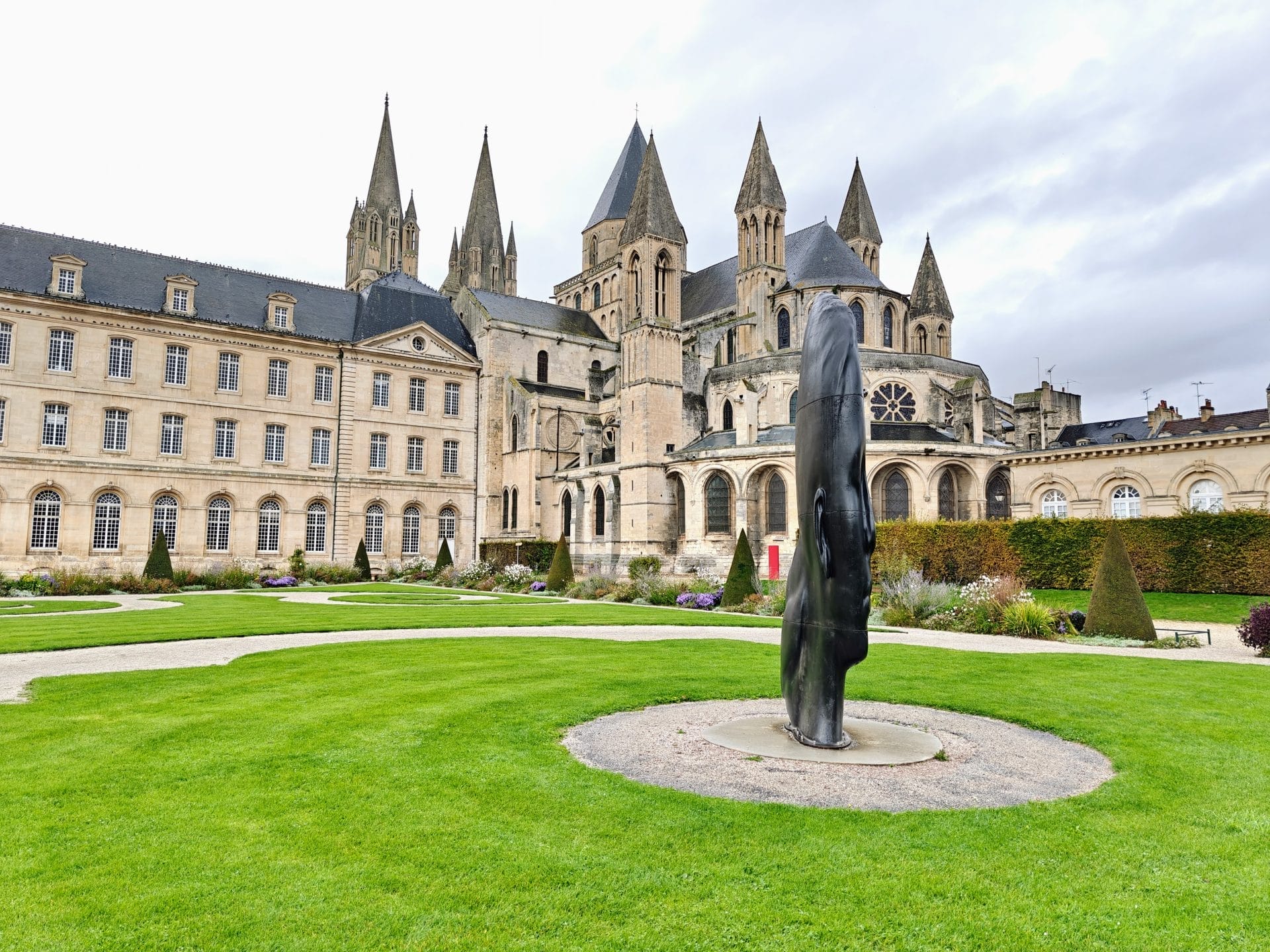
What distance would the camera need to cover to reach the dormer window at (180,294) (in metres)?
36.0

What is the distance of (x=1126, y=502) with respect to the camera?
3122 cm

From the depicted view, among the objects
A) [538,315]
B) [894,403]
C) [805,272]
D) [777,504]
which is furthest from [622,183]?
[777,504]

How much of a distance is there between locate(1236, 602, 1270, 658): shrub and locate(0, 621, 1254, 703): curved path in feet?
0.81

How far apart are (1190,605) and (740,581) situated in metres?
Result: 11.3

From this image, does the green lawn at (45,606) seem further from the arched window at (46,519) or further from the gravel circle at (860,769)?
the gravel circle at (860,769)

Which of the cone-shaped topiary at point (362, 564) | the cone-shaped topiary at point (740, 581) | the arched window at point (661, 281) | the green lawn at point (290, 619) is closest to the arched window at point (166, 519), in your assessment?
the cone-shaped topiary at point (362, 564)

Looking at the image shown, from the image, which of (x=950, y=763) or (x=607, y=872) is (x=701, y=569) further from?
(x=607, y=872)

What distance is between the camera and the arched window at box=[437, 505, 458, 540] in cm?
4250

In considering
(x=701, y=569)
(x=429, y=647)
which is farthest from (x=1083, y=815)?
(x=701, y=569)

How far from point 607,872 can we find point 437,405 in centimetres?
4068

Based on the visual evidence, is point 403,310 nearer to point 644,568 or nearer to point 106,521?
point 106,521

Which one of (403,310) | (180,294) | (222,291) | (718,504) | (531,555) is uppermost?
(403,310)

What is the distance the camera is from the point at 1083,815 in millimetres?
4750

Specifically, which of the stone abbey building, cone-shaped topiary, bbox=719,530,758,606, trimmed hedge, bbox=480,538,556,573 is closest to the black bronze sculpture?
cone-shaped topiary, bbox=719,530,758,606
